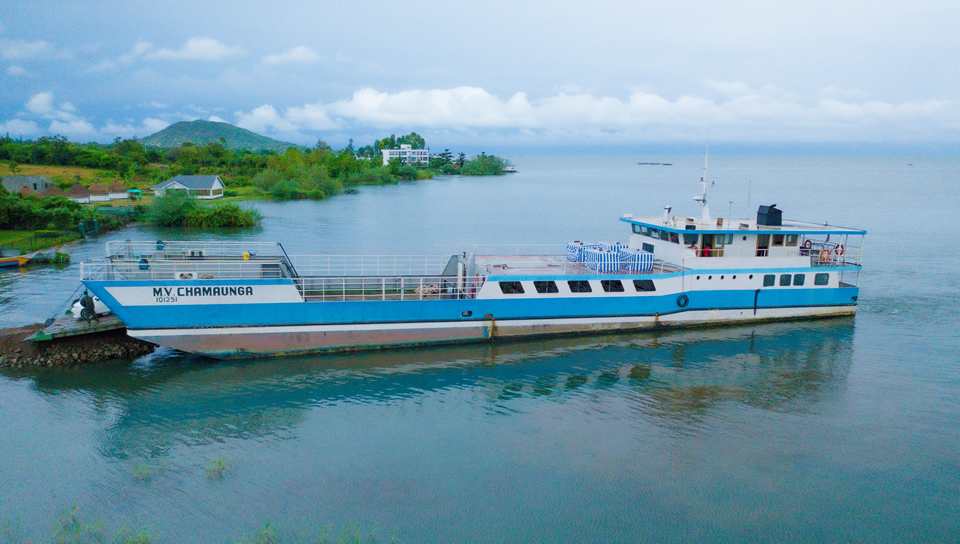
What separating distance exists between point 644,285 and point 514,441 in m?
10.6

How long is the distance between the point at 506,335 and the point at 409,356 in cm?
379

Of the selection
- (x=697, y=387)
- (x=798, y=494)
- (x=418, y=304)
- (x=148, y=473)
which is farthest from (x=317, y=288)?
(x=798, y=494)

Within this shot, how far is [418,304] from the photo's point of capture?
845 inches

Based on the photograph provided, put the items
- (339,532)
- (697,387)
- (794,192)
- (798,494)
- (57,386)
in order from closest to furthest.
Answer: (339,532), (798,494), (57,386), (697,387), (794,192)

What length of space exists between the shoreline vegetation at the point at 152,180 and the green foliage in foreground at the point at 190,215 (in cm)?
9

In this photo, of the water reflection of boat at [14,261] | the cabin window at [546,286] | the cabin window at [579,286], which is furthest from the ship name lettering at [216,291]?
the water reflection of boat at [14,261]

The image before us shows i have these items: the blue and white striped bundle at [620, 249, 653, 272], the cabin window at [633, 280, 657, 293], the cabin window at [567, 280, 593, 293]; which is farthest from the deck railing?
the cabin window at [633, 280, 657, 293]

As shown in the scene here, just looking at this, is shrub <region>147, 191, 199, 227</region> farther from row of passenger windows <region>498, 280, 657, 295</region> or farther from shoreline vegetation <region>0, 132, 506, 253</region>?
row of passenger windows <region>498, 280, 657, 295</region>

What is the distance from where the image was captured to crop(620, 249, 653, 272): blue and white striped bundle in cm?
2377

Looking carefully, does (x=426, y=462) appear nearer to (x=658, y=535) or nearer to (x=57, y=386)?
(x=658, y=535)

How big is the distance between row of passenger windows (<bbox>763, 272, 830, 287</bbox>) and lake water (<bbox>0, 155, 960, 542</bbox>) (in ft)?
6.14

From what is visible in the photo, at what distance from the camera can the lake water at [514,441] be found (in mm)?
12578

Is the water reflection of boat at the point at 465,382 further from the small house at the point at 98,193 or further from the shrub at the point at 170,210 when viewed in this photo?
the small house at the point at 98,193

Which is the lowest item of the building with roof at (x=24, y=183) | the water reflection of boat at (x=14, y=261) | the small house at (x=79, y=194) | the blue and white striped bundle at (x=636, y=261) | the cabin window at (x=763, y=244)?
the water reflection of boat at (x=14, y=261)
